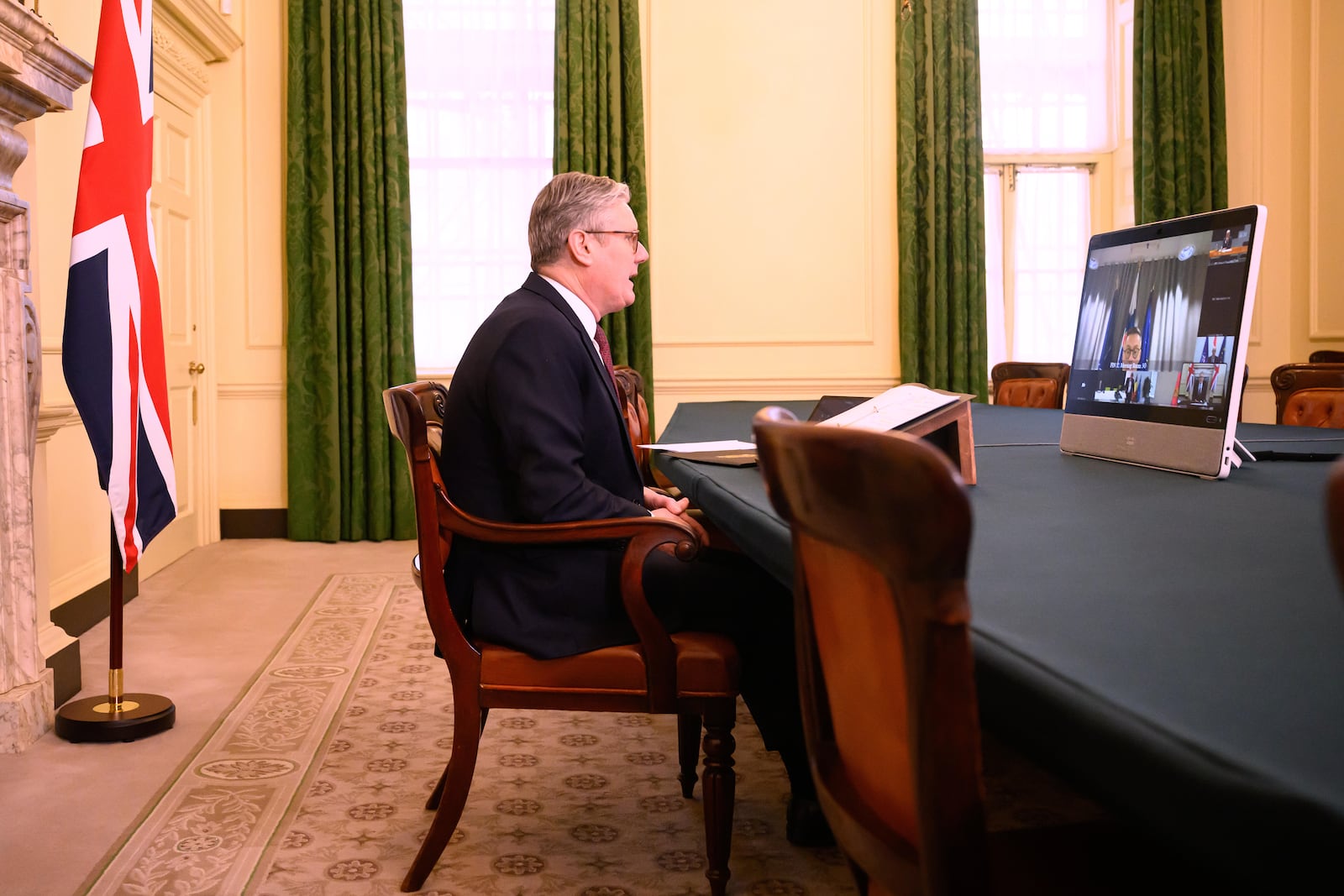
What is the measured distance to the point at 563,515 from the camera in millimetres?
1926

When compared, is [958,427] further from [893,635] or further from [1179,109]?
[1179,109]

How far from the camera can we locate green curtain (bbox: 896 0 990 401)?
616 centimetres

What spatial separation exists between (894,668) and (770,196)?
5.71 meters

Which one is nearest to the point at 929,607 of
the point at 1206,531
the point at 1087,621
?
the point at 1087,621

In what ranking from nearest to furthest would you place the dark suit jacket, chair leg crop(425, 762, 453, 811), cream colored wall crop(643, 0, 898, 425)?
1. the dark suit jacket
2. chair leg crop(425, 762, 453, 811)
3. cream colored wall crop(643, 0, 898, 425)

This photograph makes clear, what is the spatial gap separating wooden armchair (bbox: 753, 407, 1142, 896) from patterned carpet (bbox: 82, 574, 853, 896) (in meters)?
1.04

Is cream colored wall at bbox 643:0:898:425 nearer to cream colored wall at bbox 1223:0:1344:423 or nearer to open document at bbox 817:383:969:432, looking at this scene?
cream colored wall at bbox 1223:0:1344:423

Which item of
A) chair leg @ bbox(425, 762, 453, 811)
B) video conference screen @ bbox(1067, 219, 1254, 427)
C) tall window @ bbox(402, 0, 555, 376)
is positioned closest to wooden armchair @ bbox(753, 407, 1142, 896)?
video conference screen @ bbox(1067, 219, 1254, 427)

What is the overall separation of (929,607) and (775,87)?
5.97 metres

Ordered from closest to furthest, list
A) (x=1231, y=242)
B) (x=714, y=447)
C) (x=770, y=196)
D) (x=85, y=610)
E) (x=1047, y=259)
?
(x=1231, y=242) → (x=714, y=447) → (x=85, y=610) → (x=770, y=196) → (x=1047, y=259)

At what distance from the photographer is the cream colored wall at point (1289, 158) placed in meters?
6.34

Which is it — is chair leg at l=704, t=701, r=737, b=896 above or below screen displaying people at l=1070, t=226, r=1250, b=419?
below

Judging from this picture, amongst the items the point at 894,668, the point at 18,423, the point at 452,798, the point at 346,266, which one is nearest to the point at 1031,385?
the point at 452,798

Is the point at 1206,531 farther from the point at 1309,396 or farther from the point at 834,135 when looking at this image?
the point at 834,135
